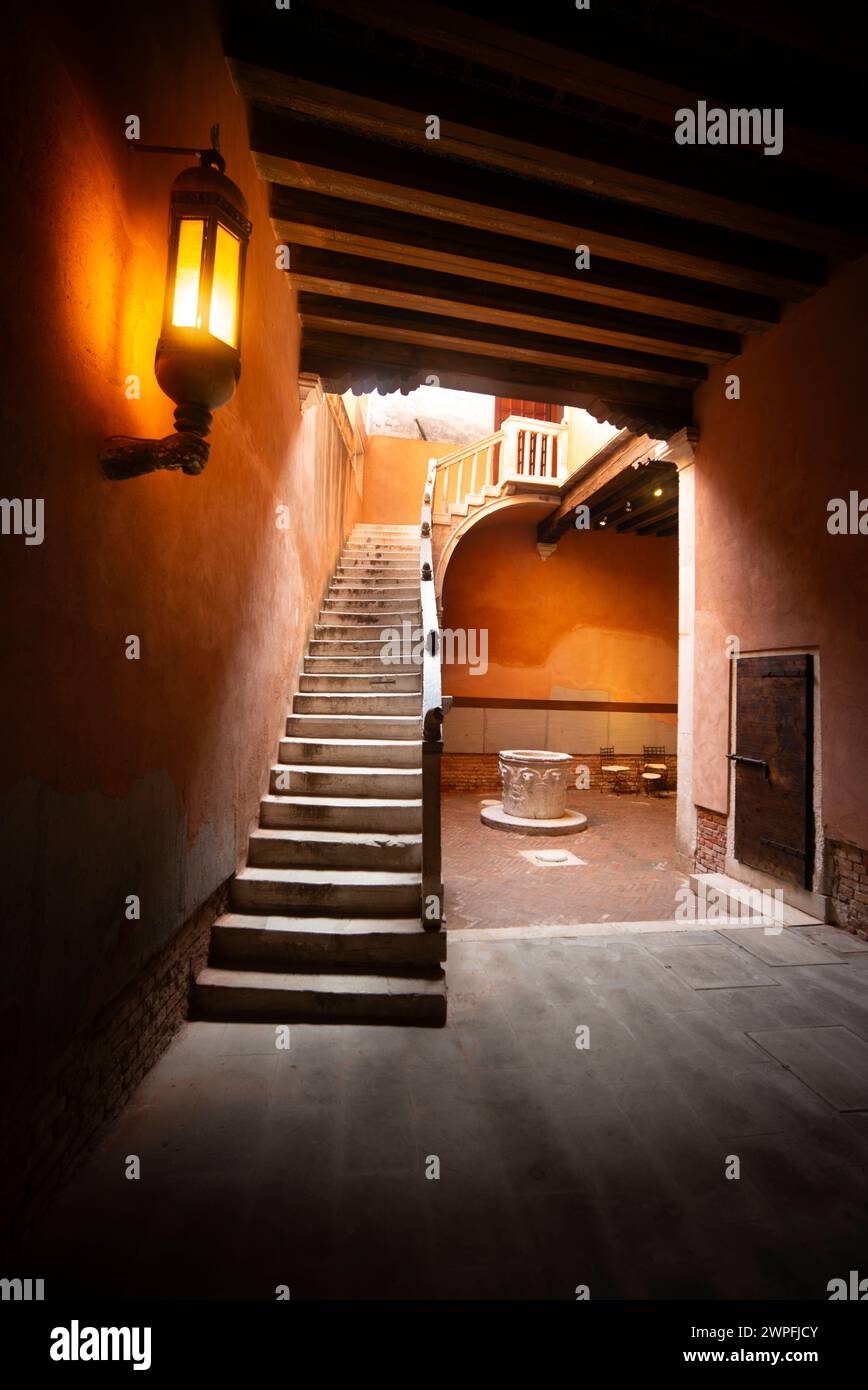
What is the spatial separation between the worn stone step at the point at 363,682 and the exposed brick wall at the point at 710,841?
3278 mm

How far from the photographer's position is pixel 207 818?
3.39 m

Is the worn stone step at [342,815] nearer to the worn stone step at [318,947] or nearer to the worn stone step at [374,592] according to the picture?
the worn stone step at [318,947]

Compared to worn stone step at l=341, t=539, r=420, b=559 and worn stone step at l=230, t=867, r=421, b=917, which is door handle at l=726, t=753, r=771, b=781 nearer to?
worn stone step at l=230, t=867, r=421, b=917

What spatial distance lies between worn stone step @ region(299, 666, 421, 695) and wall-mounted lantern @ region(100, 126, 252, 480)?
3770 millimetres

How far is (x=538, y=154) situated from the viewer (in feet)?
12.5

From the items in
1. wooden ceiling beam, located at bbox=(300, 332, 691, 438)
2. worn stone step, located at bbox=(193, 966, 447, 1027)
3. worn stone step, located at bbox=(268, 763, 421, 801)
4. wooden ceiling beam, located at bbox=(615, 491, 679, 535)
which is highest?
wooden ceiling beam, located at bbox=(615, 491, 679, 535)

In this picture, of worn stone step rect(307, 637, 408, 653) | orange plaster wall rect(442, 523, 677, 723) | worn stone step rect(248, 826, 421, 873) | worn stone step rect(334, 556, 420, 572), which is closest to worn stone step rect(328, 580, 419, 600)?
worn stone step rect(334, 556, 420, 572)

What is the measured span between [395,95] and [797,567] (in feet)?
14.3

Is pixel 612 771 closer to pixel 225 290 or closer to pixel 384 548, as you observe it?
pixel 384 548

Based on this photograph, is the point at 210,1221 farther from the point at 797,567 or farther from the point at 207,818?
the point at 797,567

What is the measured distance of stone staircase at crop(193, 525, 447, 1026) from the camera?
332cm

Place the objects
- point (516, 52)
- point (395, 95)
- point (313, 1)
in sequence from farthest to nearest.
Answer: point (395, 95)
point (516, 52)
point (313, 1)

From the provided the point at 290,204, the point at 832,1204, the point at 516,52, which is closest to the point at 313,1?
the point at 516,52

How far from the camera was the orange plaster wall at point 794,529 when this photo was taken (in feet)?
14.7
